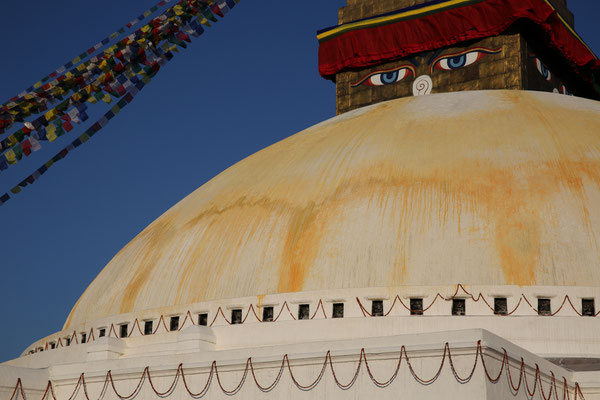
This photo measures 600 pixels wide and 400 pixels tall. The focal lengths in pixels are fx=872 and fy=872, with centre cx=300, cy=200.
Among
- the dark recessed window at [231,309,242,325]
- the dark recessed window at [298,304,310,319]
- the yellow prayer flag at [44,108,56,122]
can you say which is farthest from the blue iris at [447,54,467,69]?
the yellow prayer flag at [44,108,56,122]

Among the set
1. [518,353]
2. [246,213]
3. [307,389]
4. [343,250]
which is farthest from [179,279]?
[518,353]

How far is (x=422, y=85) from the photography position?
20.4m

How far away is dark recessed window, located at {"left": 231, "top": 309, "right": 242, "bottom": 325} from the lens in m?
14.1

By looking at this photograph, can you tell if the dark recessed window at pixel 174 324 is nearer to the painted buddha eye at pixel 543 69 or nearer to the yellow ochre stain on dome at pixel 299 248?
the yellow ochre stain on dome at pixel 299 248

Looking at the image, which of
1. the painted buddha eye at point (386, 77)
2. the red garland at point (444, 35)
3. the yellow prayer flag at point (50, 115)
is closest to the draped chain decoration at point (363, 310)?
the yellow prayer flag at point (50, 115)

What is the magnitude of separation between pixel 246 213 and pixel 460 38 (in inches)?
302

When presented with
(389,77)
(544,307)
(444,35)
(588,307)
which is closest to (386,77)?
(389,77)

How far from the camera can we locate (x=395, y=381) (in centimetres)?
1141

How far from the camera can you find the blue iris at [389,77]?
21172 millimetres

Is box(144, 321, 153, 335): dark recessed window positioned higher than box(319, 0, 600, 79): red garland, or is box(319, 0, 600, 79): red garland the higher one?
box(319, 0, 600, 79): red garland

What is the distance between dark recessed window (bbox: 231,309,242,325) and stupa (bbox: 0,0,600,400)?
2 cm

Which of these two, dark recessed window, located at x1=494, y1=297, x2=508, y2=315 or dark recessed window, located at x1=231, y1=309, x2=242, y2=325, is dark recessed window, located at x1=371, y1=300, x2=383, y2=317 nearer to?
dark recessed window, located at x1=494, y1=297, x2=508, y2=315

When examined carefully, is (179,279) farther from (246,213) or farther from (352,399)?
(352,399)

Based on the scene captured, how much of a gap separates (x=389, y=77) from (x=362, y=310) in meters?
9.32
